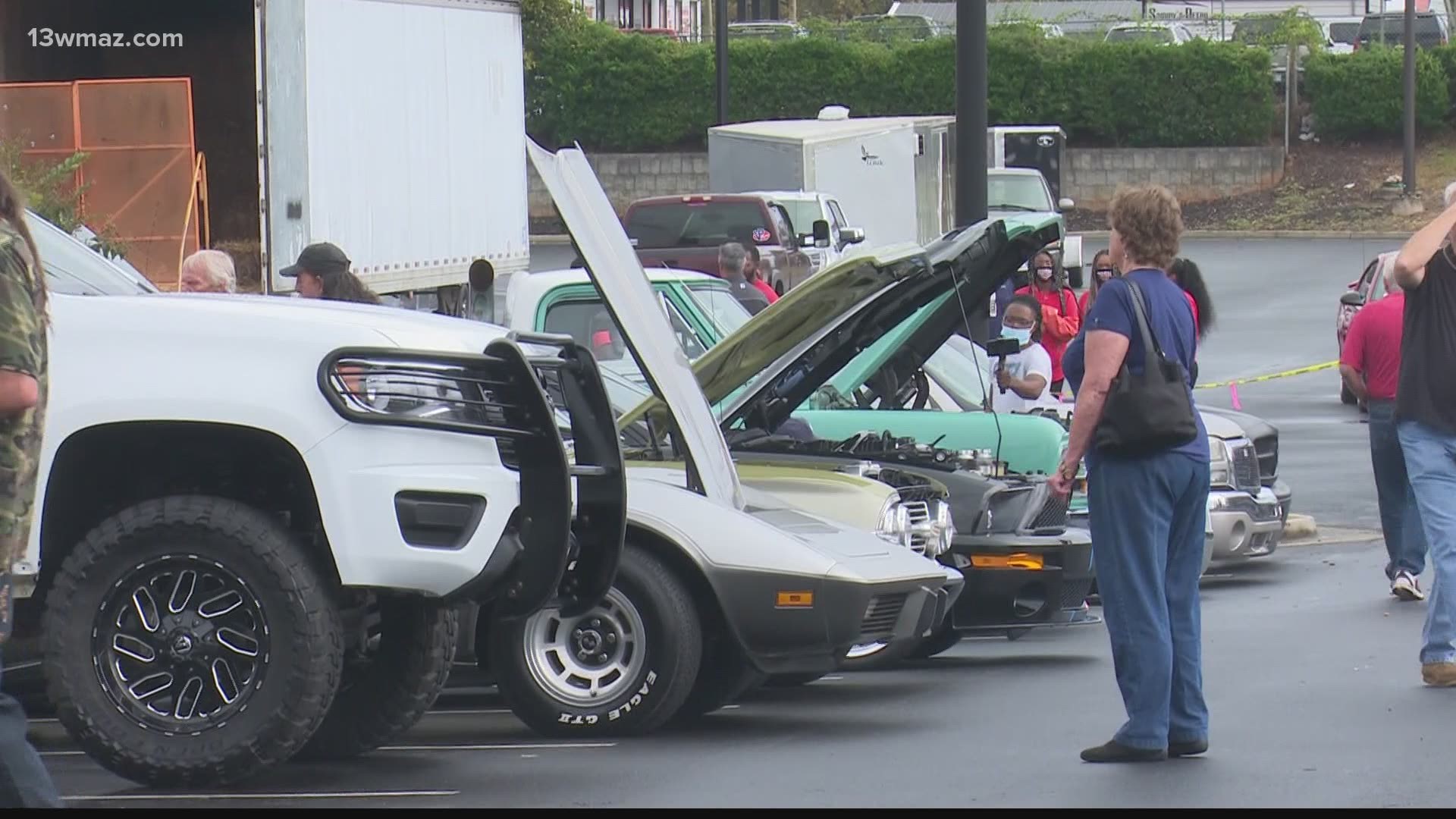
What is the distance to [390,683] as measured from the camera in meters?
7.53

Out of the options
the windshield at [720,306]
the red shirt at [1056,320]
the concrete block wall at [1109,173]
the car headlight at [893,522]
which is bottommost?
the car headlight at [893,522]

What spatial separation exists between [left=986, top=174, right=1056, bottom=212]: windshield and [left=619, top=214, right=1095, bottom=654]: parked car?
1035 inches

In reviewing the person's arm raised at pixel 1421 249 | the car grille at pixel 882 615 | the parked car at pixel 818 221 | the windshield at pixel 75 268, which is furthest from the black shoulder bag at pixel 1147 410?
the parked car at pixel 818 221

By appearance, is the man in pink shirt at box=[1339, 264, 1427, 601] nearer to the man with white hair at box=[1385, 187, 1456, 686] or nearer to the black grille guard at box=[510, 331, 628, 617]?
the man with white hair at box=[1385, 187, 1456, 686]

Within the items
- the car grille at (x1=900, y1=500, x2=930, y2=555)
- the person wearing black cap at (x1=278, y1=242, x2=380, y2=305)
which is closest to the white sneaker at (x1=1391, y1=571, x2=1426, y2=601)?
the car grille at (x1=900, y1=500, x2=930, y2=555)

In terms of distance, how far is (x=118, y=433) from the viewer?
6.81 meters

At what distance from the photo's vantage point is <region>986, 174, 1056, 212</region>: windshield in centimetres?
3659

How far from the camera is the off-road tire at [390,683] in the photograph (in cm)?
745

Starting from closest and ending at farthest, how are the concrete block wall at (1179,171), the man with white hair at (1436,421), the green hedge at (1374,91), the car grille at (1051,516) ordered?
the man with white hair at (1436,421) < the car grille at (1051,516) < the green hedge at (1374,91) < the concrete block wall at (1179,171)

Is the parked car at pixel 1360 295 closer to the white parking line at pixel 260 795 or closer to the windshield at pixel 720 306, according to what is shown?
the windshield at pixel 720 306

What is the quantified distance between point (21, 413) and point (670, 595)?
337 cm

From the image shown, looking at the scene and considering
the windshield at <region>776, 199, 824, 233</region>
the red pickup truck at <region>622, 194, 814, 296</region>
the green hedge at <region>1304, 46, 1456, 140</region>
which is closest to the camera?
the red pickup truck at <region>622, 194, 814, 296</region>

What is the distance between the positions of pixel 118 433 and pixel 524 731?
2131mm

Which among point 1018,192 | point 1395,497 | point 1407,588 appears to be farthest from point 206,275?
point 1018,192
